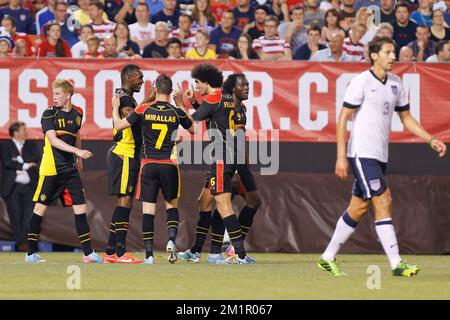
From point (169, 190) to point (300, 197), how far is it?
4653 mm

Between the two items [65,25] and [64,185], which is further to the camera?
[65,25]

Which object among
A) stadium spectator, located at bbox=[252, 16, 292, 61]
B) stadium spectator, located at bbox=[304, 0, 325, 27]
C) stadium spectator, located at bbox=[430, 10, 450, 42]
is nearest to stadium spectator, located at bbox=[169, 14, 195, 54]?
stadium spectator, located at bbox=[252, 16, 292, 61]

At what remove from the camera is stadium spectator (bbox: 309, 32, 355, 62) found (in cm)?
1827

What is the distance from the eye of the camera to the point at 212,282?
11047 millimetres

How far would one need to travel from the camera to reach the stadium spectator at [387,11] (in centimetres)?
2017

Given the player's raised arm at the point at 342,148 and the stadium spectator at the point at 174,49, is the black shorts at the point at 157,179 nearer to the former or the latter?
the player's raised arm at the point at 342,148

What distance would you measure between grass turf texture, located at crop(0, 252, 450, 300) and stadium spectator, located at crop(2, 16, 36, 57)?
515 cm

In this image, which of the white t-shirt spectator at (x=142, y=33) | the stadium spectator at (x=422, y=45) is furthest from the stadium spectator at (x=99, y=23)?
the stadium spectator at (x=422, y=45)

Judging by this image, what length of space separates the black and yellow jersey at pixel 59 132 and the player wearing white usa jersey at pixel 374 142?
4003 millimetres

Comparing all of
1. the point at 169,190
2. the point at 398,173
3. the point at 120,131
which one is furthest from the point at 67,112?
the point at 398,173

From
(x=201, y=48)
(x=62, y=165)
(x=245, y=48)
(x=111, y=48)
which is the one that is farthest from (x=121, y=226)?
(x=245, y=48)

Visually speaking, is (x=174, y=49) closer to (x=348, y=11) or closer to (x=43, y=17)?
(x=43, y=17)

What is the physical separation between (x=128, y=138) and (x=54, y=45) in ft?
17.1

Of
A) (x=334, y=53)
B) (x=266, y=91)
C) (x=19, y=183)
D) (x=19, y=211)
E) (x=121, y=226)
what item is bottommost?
(x=19, y=211)
